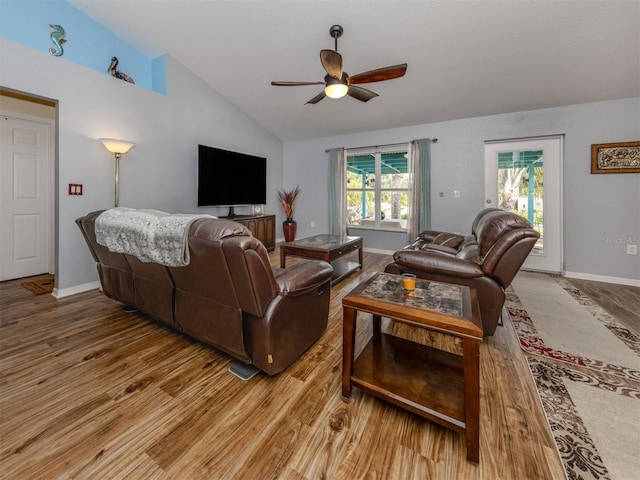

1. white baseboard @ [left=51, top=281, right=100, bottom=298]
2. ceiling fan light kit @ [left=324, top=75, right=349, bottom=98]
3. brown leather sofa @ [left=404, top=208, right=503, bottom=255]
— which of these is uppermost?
ceiling fan light kit @ [left=324, top=75, right=349, bottom=98]

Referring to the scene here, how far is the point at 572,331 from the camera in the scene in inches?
86.4

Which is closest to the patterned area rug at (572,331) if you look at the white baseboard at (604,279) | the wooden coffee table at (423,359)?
the white baseboard at (604,279)

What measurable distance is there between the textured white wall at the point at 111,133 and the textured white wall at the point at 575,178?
371cm

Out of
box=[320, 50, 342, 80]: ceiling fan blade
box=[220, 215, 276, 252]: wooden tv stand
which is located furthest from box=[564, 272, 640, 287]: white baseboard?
box=[220, 215, 276, 252]: wooden tv stand

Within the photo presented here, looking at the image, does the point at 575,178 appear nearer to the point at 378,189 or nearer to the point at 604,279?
the point at 604,279

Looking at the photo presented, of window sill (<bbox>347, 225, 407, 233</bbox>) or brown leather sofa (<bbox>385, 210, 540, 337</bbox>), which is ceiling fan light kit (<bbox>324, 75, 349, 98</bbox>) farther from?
window sill (<bbox>347, 225, 407, 233</bbox>)

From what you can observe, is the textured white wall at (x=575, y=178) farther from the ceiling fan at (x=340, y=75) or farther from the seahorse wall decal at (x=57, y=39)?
the seahorse wall decal at (x=57, y=39)

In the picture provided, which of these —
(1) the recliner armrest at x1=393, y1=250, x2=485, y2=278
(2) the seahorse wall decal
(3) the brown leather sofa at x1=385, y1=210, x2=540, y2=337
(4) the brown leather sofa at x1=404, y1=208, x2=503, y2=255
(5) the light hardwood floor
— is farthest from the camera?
(4) the brown leather sofa at x1=404, y1=208, x2=503, y2=255

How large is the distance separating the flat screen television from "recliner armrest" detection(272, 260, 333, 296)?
3.12m

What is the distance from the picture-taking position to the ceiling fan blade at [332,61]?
2207mm

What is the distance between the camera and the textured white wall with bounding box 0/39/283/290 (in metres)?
2.77

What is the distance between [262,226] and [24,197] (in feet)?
10.2

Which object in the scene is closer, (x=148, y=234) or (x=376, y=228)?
(x=148, y=234)

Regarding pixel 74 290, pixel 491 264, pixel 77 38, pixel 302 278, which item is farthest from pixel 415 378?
pixel 77 38
